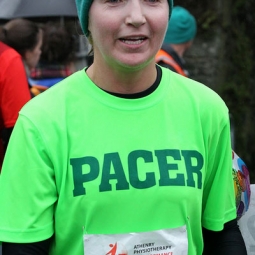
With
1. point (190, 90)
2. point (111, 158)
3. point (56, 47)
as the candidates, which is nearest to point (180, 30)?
point (56, 47)

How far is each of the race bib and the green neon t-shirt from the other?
2cm

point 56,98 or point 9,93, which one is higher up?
point 56,98

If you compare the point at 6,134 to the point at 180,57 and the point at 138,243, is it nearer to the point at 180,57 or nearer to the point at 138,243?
the point at 180,57

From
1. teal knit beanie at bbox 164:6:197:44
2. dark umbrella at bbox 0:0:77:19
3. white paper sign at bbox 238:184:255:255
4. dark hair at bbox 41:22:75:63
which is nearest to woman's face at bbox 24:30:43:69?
dark hair at bbox 41:22:75:63

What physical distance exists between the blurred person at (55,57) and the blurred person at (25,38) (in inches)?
4.4

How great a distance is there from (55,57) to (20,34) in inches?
19.6

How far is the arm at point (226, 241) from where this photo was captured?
7.90 ft

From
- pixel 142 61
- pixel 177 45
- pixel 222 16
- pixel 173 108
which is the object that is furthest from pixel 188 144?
pixel 222 16

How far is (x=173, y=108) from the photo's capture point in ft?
7.49

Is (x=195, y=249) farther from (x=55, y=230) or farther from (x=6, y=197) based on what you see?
(x=6, y=197)

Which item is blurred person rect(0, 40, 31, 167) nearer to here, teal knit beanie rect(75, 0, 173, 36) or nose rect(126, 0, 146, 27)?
teal knit beanie rect(75, 0, 173, 36)

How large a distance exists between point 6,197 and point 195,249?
0.60 metres

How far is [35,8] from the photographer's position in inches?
236

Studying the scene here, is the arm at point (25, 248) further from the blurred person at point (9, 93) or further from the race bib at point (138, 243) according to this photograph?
the blurred person at point (9, 93)
